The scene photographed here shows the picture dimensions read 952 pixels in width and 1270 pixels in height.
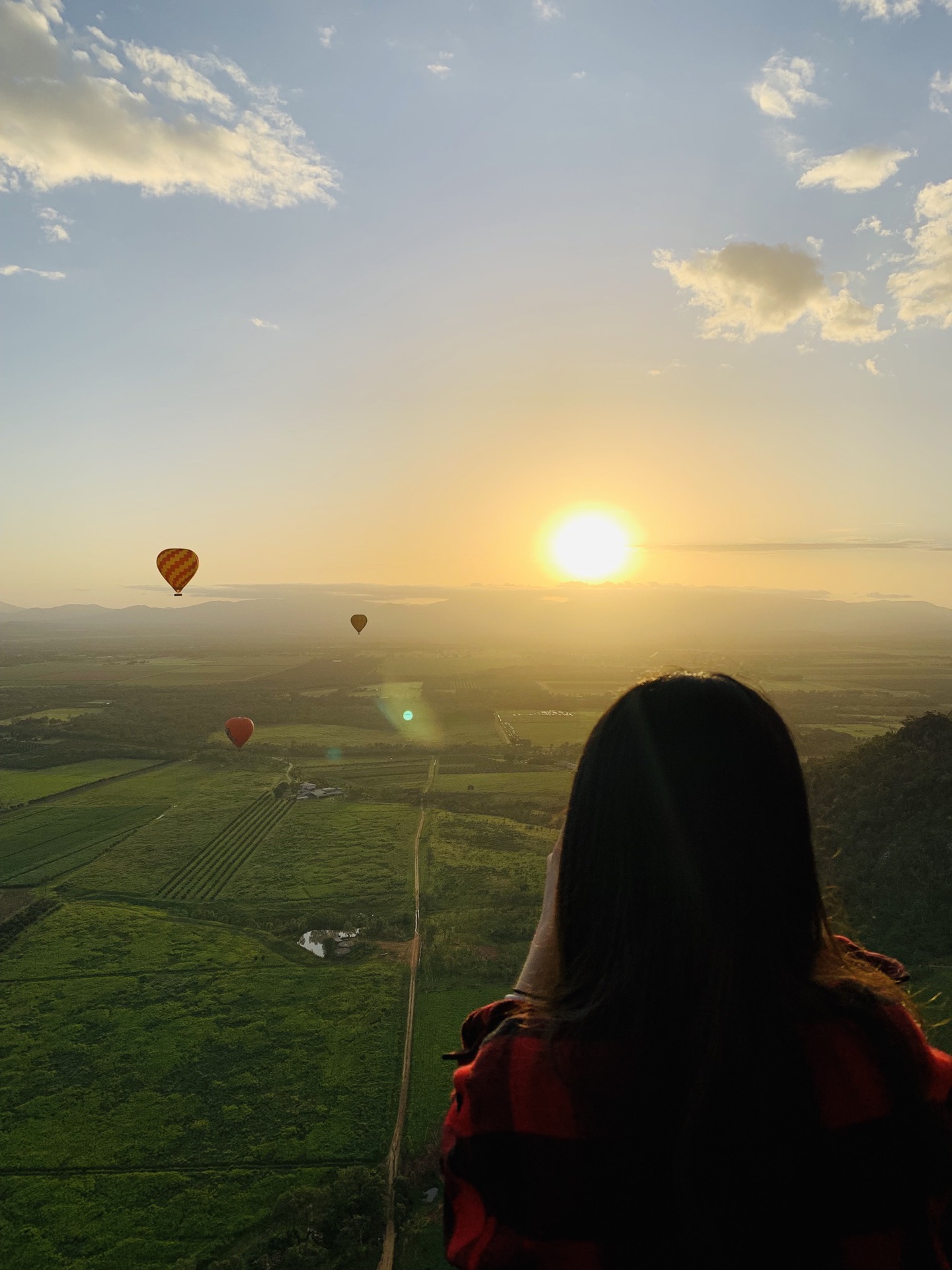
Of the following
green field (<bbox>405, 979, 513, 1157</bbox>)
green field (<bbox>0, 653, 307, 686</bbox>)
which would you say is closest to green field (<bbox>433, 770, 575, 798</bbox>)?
green field (<bbox>405, 979, 513, 1157</bbox>)

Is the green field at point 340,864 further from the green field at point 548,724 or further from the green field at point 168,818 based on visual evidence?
the green field at point 548,724

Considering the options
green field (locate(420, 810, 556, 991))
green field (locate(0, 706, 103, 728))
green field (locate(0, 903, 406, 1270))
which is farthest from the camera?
green field (locate(0, 706, 103, 728))

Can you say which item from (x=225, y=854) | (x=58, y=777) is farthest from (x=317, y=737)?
(x=225, y=854)

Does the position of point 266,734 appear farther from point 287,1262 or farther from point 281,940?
point 287,1262

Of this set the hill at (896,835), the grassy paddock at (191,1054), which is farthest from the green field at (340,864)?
the hill at (896,835)

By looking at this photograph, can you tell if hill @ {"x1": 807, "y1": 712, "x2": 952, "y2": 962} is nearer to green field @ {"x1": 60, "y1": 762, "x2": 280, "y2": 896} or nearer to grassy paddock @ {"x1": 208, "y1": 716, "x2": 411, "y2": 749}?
green field @ {"x1": 60, "y1": 762, "x2": 280, "y2": 896}

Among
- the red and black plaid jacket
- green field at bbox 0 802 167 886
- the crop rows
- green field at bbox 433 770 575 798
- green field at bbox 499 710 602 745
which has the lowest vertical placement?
green field at bbox 0 802 167 886

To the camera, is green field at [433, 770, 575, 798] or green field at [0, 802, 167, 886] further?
green field at [433, 770, 575, 798]

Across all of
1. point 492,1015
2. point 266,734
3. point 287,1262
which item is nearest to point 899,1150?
point 492,1015
